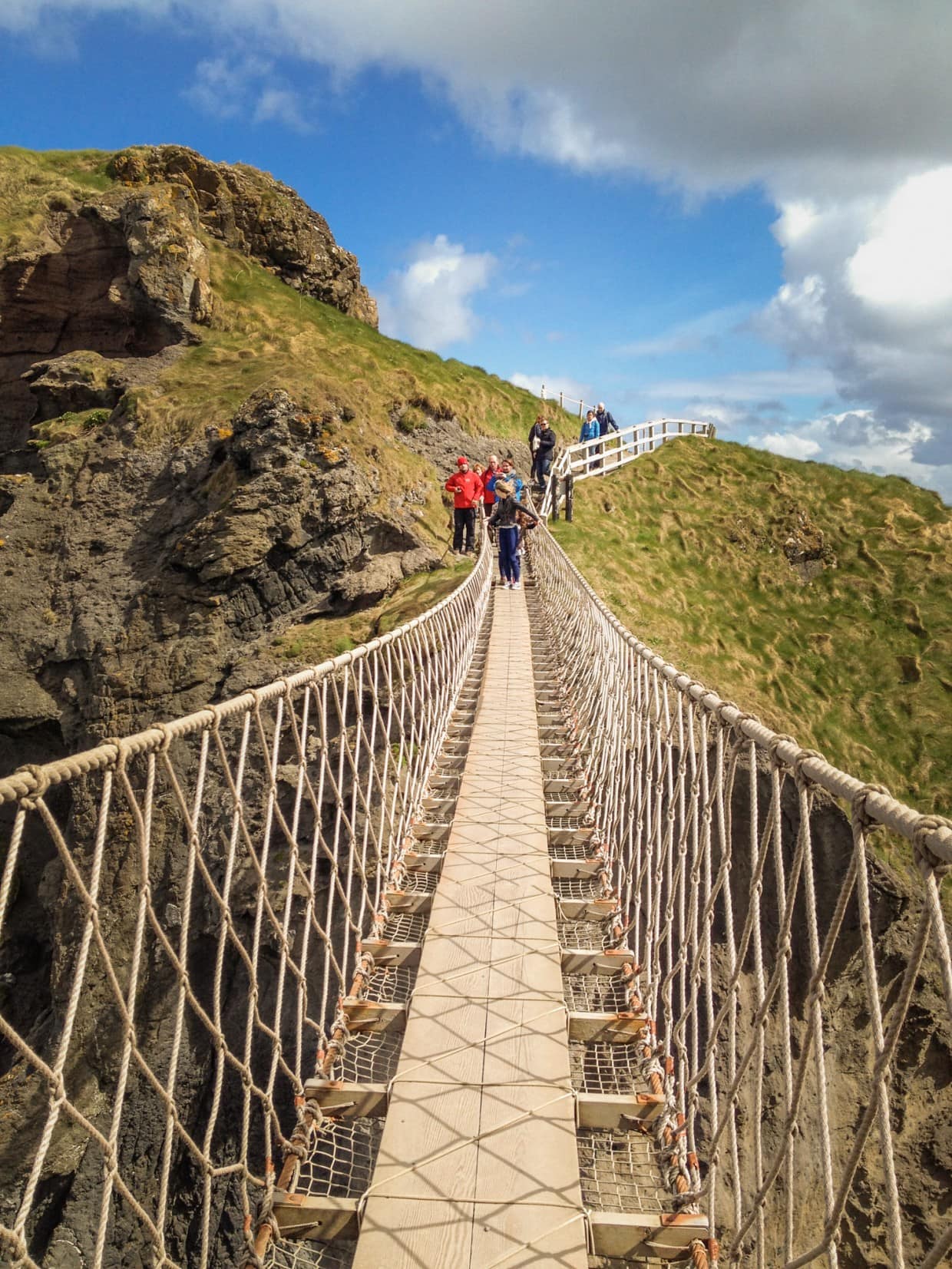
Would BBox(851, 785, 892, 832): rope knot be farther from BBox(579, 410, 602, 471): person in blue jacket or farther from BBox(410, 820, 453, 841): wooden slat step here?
BBox(579, 410, 602, 471): person in blue jacket

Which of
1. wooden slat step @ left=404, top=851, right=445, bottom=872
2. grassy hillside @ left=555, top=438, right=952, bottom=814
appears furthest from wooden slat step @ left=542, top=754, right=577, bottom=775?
grassy hillside @ left=555, top=438, right=952, bottom=814

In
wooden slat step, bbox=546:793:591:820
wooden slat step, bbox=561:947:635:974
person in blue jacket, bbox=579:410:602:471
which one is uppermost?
person in blue jacket, bbox=579:410:602:471

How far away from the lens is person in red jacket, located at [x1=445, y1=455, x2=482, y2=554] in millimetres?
12383

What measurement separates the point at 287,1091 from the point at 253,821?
111 inches

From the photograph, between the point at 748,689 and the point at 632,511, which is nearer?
the point at 748,689

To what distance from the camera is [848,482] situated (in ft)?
63.5

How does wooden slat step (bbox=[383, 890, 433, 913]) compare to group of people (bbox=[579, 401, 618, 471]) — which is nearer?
wooden slat step (bbox=[383, 890, 433, 913])

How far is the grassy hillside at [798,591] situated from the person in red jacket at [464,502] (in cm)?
199

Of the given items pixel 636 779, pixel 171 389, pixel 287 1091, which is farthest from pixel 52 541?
pixel 636 779

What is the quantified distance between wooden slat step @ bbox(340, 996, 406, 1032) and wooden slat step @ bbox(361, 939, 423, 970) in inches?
12.7

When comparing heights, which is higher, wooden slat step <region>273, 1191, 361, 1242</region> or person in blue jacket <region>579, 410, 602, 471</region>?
person in blue jacket <region>579, 410, 602, 471</region>

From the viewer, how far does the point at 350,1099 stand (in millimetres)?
2566

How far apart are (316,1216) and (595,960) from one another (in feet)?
5.02

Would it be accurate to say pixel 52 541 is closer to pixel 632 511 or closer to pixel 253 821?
pixel 253 821
